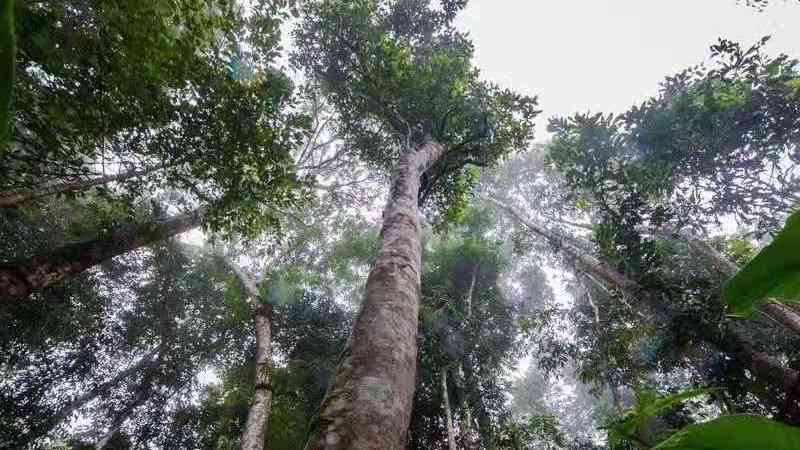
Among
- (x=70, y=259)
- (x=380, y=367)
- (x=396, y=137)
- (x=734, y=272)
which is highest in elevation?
(x=396, y=137)

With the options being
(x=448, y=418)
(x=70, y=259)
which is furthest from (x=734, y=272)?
(x=70, y=259)

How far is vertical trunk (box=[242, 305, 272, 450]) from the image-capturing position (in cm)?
749

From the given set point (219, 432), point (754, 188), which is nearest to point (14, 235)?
point (219, 432)

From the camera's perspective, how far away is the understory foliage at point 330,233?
493cm

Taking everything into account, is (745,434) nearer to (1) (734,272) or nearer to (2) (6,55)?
(2) (6,55)

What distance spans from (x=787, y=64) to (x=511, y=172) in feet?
55.3

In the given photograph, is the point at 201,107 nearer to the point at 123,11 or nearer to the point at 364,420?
the point at 123,11

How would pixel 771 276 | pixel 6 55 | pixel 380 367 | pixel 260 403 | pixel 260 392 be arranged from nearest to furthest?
pixel 6 55 < pixel 771 276 < pixel 380 367 < pixel 260 403 < pixel 260 392

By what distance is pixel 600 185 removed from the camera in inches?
331

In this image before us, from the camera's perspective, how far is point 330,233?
17125mm

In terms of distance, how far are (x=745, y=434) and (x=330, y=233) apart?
55.4 feet

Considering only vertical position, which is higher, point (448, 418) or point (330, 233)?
point (330, 233)

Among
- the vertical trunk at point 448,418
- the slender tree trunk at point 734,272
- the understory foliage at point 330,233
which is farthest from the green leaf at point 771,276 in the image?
the vertical trunk at point 448,418

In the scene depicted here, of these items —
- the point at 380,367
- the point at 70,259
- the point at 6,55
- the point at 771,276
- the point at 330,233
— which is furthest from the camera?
the point at 330,233
